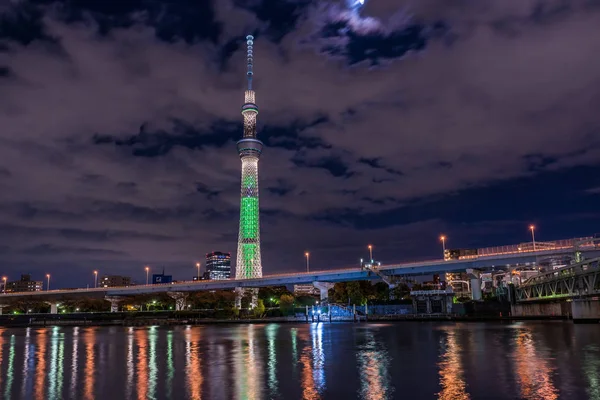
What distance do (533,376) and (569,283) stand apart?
56.2 metres

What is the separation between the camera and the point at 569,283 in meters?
73.2

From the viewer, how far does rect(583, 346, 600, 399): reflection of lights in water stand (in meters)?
21.0

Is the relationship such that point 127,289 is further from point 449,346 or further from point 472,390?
point 472,390

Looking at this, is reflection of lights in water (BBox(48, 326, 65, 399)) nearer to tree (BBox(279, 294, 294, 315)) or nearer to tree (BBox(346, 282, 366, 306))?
tree (BBox(279, 294, 294, 315))

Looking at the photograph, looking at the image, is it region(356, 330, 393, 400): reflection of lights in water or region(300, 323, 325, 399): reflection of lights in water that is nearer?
region(356, 330, 393, 400): reflection of lights in water

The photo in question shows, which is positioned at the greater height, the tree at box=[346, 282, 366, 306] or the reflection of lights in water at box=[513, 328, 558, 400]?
the tree at box=[346, 282, 366, 306]

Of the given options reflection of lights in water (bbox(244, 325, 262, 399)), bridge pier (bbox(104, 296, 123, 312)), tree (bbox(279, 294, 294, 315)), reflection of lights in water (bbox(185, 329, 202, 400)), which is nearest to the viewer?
reflection of lights in water (bbox(244, 325, 262, 399))

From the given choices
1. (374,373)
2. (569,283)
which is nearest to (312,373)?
(374,373)

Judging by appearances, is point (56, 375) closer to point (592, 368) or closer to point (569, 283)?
point (592, 368)

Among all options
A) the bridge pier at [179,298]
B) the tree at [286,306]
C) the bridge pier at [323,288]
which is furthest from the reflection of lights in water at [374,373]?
the bridge pier at [179,298]

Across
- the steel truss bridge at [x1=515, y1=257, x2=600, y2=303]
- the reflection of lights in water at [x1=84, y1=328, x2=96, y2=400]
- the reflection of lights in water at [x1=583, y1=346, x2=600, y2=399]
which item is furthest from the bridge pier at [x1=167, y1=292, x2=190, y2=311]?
the reflection of lights in water at [x1=583, y1=346, x2=600, y2=399]

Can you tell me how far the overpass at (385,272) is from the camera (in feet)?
332

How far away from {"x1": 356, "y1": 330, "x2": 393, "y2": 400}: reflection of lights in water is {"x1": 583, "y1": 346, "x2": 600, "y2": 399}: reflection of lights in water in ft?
28.8

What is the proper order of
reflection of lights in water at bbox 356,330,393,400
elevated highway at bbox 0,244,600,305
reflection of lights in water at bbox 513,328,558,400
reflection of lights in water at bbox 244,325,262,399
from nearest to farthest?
reflection of lights in water at bbox 513,328,558,400 → reflection of lights in water at bbox 356,330,393,400 → reflection of lights in water at bbox 244,325,262,399 → elevated highway at bbox 0,244,600,305
